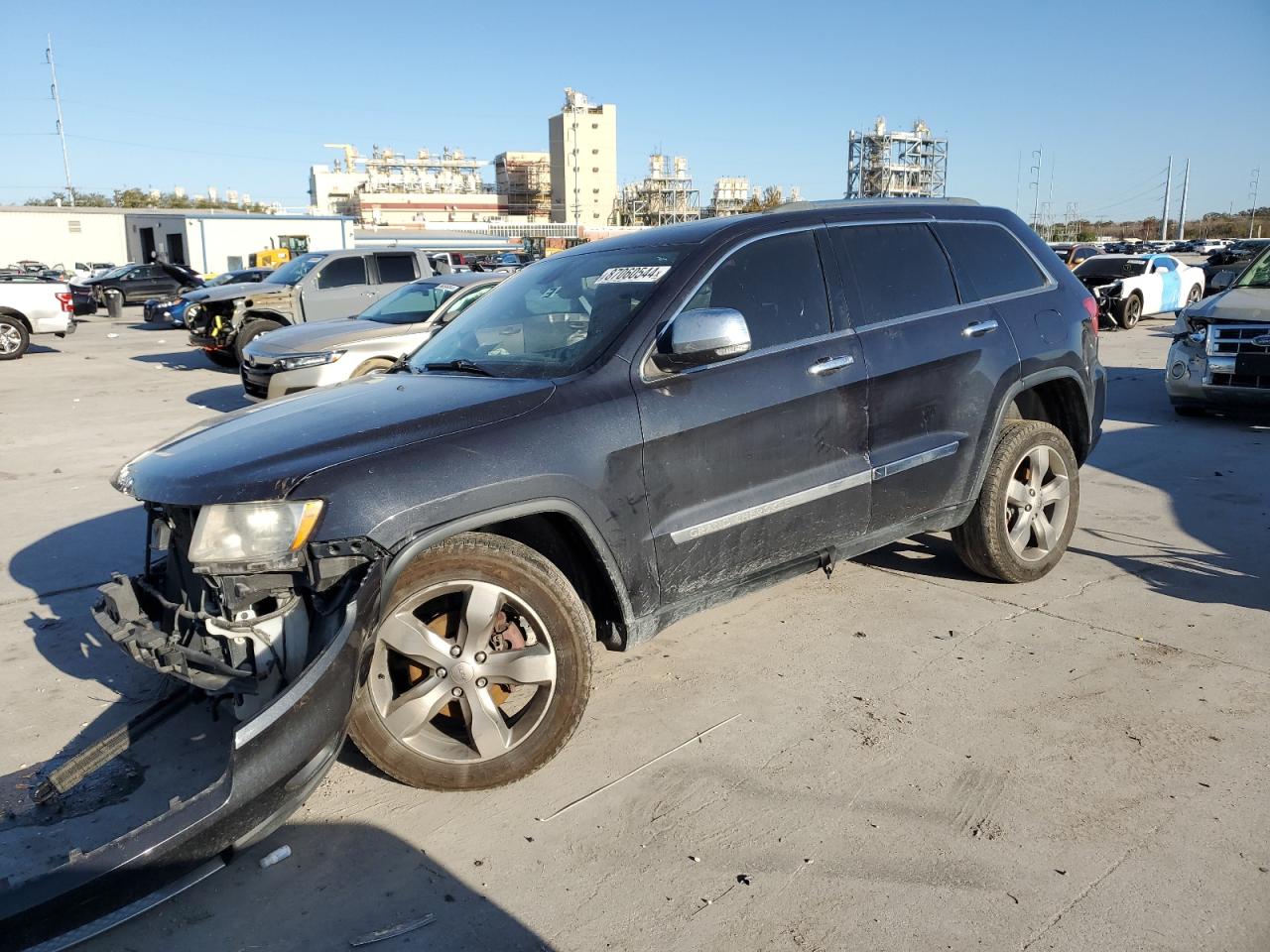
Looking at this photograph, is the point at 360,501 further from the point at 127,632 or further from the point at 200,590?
the point at 127,632

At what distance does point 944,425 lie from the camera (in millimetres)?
4355

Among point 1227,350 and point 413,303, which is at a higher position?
point 413,303

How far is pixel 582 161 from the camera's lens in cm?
13162

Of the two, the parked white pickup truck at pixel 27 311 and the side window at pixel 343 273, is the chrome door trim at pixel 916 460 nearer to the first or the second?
the side window at pixel 343 273

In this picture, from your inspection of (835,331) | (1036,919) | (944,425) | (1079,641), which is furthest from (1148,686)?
(835,331)

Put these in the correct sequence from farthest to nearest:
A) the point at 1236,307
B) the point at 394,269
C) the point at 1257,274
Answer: the point at 394,269 → the point at 1257,274 → the point at 1236,307

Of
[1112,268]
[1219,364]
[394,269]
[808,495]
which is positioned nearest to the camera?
[808,495]

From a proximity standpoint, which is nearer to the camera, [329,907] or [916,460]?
[329,907]

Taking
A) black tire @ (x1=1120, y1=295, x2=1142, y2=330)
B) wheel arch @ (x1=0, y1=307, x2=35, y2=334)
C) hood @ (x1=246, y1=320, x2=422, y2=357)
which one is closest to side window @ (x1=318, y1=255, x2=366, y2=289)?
hood @ (x1=246, y1=320, x2=422, y2=357)

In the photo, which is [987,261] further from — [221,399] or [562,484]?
[221,399]

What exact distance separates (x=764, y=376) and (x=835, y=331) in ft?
1.68

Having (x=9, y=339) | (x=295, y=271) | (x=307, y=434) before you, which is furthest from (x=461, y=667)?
(x=9, y=339)

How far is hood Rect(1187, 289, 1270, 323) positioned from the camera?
8289 millimetres

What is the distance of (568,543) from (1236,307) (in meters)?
7.82
